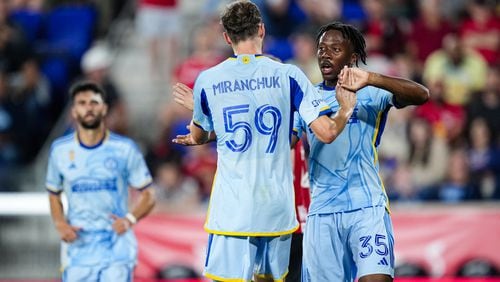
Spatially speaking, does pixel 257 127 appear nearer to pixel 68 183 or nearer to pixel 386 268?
pixel 386 268

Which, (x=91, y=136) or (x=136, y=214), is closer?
(x=136, y=214)

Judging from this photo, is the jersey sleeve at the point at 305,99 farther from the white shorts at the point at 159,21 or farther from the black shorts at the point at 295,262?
the white shorts at the point at 159,21

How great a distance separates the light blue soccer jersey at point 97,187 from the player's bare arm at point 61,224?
5 centimetres

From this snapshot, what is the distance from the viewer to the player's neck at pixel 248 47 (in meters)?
7.25

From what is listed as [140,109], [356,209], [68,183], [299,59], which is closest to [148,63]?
[140,109]

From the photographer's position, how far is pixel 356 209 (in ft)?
25.2

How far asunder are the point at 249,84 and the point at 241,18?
1.43 ft

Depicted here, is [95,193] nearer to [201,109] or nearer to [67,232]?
[67,232]

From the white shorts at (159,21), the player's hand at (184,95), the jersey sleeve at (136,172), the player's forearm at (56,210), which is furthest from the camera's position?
the white shorts at (159,21)

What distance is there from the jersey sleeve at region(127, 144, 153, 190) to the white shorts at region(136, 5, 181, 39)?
7280 millimetres

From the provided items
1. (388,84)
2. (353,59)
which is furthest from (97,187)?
(388,84)

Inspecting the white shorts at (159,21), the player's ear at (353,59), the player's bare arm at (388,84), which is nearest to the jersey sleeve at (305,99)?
the player's bare arm at (388,84)

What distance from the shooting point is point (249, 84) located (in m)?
7.20

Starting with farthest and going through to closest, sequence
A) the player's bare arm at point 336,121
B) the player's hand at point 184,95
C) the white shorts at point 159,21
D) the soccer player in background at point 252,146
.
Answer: the white shorts at point 159,21, the player's hand at point 184,95, the soccer player in background at point 252,146, the player's bare arm at point 336,121
